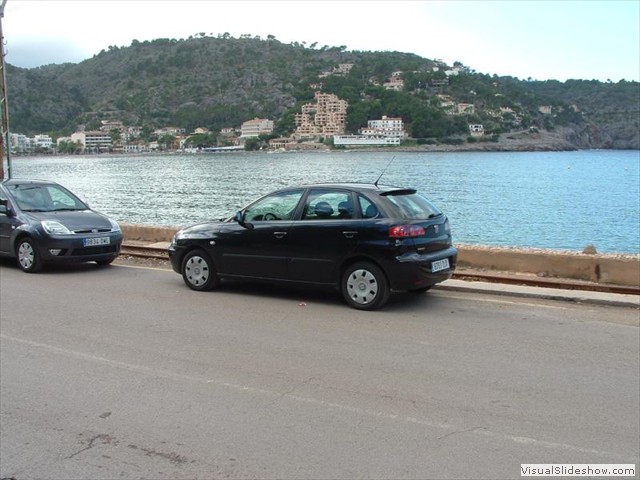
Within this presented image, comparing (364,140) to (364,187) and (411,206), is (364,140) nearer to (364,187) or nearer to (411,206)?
(364,187)

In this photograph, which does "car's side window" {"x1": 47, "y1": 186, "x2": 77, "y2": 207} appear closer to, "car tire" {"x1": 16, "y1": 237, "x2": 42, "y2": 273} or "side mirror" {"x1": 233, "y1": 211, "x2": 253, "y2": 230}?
"car tire" {"x1": 16, "y1": 237, "x2": 42, "y2": 273}

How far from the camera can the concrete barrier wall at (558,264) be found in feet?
31.1

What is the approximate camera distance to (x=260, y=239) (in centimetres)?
856

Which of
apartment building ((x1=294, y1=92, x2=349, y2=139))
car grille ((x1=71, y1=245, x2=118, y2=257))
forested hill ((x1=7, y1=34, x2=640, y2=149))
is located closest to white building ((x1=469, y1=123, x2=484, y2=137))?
forested hill ((x1=7, y1=34, x2=640, y2=149))

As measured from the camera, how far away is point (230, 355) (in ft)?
19.9

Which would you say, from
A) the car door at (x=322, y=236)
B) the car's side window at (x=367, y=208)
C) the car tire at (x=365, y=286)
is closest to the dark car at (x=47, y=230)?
the car door at (x=322, y=236)

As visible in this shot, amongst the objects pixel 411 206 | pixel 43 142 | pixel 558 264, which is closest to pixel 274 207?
pixel 411 206

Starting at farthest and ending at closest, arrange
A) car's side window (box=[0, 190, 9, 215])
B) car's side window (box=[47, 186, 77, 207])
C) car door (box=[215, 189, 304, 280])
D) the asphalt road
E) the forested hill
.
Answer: the forested hill
car's side window (box=[47, 186, 77, 207])
car's side window (box=[0, 190, 9, 215])
car door (box=[215, 189, 304, 280])
the asphalt road

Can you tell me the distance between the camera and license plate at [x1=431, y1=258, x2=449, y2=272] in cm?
775

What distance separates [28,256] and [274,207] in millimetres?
4980

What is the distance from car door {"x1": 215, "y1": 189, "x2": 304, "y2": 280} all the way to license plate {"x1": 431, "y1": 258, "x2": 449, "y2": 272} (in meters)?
1.95

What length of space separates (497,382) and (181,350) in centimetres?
302

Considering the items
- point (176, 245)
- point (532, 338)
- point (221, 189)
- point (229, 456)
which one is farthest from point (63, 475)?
point (221, 189)

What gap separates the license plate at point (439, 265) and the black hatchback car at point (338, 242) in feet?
0.04
